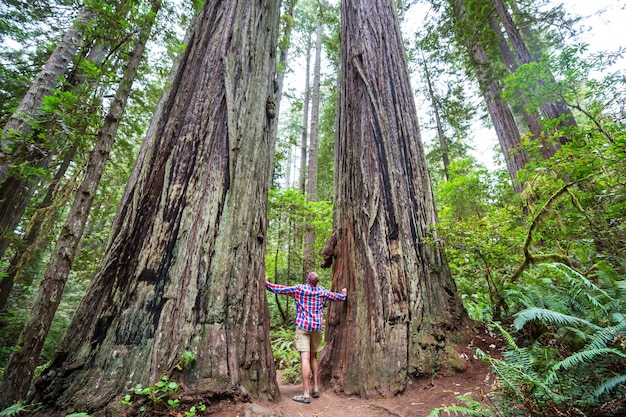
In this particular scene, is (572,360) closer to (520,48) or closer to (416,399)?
(416,399)

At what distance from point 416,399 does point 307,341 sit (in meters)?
1.46

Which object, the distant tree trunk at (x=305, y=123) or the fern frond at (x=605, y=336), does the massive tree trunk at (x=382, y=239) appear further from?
the distant tree trunk at (x=305, y=123)

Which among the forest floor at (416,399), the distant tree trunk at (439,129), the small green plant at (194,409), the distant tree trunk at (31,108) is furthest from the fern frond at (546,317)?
the distant tree trunk at (439,129)

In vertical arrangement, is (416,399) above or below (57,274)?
below

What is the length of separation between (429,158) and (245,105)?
11.9m

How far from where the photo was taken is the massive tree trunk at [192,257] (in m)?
2.22

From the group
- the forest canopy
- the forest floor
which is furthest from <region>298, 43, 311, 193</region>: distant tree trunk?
the forest floor

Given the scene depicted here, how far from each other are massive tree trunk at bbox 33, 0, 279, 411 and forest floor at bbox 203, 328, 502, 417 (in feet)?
1.02

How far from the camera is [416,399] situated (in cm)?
274

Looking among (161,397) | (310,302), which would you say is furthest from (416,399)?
(161,397)

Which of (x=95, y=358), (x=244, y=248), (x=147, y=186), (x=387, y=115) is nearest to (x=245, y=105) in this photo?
(x=147, y=186)

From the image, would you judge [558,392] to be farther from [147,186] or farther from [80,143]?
[80,143]

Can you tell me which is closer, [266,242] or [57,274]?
[57,274]

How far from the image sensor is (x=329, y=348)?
12.5 ft
